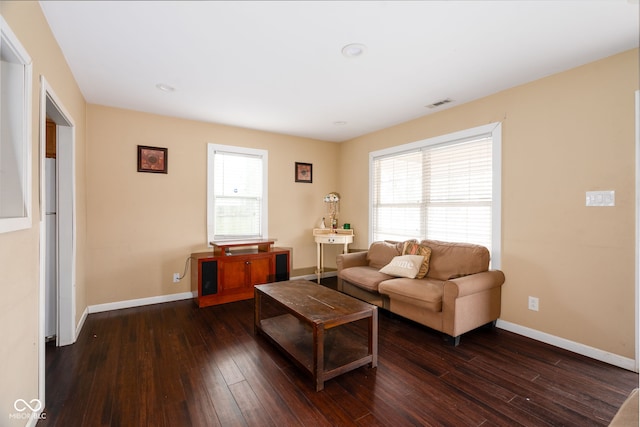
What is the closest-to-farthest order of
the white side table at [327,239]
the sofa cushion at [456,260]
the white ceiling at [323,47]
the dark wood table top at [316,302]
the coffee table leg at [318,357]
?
the white ceiling at [323,47] → the coffee table leg at [318,357] → the dark wood table top at [316,302] → the sofa cushion at [456,260] → the white side table at [327,239]

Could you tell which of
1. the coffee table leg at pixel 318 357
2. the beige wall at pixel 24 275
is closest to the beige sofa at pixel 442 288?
the coffee table leg at pixel 318 357

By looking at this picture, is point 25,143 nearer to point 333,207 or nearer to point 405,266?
point 405,266

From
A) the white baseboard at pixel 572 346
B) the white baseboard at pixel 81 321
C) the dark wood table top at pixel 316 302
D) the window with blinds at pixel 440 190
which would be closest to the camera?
the dark wood table top at pixel 316 302

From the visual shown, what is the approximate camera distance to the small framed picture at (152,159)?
3.74 m

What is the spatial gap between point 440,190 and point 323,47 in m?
2.33

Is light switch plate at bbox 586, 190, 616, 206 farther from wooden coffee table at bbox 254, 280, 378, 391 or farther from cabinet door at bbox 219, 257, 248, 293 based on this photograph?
cabinet door at bbox 219, 257, 248, 293

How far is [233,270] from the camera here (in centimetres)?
389

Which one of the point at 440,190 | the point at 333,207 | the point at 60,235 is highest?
the point at 440,190

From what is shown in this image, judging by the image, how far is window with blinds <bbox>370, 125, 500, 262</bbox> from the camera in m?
3.24

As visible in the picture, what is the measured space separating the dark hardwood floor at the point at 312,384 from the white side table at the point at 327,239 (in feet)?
6.38

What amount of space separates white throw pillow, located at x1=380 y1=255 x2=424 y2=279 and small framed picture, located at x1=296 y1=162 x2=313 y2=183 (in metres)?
2.31

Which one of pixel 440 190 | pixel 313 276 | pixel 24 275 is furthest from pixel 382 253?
pixel 24 275

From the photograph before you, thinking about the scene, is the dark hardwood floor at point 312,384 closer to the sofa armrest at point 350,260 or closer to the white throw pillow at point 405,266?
the white throw pillow at point 405,266

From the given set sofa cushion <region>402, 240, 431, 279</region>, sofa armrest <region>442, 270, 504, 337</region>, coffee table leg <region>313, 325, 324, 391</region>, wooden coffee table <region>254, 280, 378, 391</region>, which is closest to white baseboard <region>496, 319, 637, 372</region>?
sofa armrest <region>442, 270, 504, 337</region>
